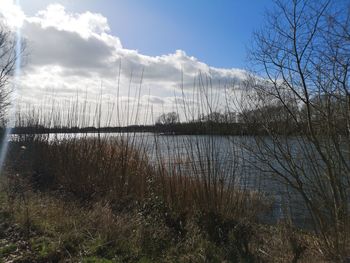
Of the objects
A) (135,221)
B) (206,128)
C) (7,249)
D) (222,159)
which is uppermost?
(206,128)

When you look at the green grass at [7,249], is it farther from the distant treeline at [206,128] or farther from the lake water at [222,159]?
the distant treeline at [206,128]

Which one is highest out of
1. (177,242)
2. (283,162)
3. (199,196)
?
(283,162)

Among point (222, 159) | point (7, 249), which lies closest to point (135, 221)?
point (7, 249)

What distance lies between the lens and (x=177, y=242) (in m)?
4.73

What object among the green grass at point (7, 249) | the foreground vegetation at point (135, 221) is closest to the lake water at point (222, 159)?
the foreground vegetation at point (135, 221)

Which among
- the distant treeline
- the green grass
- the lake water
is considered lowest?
the green grass

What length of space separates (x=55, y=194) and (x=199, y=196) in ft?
10.6

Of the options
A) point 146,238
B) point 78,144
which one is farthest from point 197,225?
point 78,144

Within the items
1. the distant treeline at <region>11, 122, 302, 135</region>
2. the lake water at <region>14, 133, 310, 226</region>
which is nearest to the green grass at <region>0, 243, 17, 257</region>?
the lake water at <region>14, 133, 310, 226</region>

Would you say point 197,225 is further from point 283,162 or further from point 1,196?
point 1,196

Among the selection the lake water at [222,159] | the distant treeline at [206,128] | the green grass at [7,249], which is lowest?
the green grass at [7,249]

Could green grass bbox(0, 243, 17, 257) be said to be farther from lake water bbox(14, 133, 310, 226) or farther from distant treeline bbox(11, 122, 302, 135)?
distant treeline bbox(11, 122, 302, 135)

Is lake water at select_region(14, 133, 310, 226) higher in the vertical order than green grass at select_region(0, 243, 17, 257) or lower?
higher

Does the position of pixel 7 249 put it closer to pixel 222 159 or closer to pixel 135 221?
pixel 135 221
